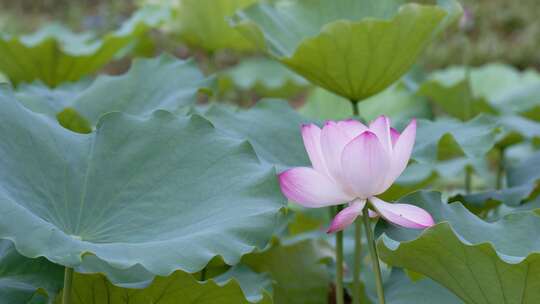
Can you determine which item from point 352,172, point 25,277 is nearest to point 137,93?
point 25,277

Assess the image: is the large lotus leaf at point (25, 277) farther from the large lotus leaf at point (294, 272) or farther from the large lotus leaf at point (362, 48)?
the large lotus leaf at point (362, 48)

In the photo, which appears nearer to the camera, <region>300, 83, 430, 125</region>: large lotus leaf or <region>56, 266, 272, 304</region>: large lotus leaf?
<region>56, 266, 272, 304</region>: large lotus leaf

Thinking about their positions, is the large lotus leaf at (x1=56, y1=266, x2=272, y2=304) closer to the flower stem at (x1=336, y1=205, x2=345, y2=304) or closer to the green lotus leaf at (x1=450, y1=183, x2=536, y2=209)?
the flower stem at (x1=336, y1=205, x2=345, y2=304)

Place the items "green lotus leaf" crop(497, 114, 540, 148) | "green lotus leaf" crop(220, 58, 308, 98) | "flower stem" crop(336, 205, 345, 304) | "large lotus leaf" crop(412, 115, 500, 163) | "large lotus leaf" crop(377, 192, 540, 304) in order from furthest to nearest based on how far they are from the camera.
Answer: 1. "green lotus leaf" crop(220, 58, 308, 98)
2. "green lotus leaf" crop(497, 114, 540, 148)
3. "large lotus leaf" crop(412, 115, 500, 163)
4. "flower stem" crop(336, 205, 345, 304)
5. "large lotus leaf" crop(377, 192, 540, 304)

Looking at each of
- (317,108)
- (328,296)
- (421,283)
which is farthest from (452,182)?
(421,283)

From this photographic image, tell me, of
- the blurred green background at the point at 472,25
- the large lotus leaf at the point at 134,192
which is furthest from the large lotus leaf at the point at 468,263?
the blurred green background at the point at 472,25

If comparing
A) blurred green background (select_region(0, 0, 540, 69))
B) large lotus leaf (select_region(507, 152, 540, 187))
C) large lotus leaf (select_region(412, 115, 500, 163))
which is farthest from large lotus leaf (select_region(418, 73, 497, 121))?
blurred green background (select_region(0, 0, 540, 69))

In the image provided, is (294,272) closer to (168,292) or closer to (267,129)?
(267,129)
